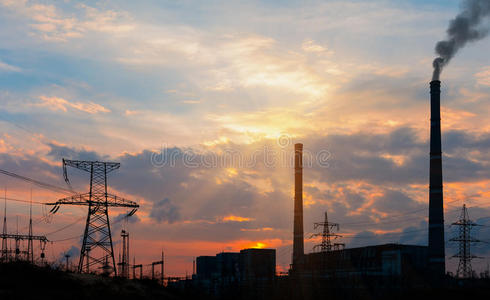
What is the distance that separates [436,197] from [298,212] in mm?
23372

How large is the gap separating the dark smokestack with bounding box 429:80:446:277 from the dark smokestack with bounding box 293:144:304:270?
21833mm

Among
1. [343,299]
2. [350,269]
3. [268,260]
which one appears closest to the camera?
[343,299]

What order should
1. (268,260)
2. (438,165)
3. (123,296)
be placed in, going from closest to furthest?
(123,296), (438,165), (268,260)

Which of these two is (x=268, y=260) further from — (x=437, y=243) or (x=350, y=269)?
(x=437, y=243)

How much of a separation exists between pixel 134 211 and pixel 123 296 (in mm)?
20654

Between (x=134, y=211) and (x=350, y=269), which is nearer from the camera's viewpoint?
(x=134, y=211)

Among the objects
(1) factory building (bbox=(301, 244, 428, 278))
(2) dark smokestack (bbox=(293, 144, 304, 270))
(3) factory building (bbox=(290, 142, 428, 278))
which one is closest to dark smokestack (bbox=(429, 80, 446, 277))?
(3) factory building (bbox=(290, 142, 428, 278))

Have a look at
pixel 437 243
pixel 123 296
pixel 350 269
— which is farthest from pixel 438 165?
pixel 123 296

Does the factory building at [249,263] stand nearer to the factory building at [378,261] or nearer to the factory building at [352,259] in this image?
the factory building at [352,259]

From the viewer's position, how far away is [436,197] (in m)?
51.3

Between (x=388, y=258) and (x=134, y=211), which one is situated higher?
(x=134, y=211)

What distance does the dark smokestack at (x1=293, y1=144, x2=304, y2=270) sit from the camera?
230 ft

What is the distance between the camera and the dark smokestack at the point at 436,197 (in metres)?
51.4

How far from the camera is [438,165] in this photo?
2032 inches
